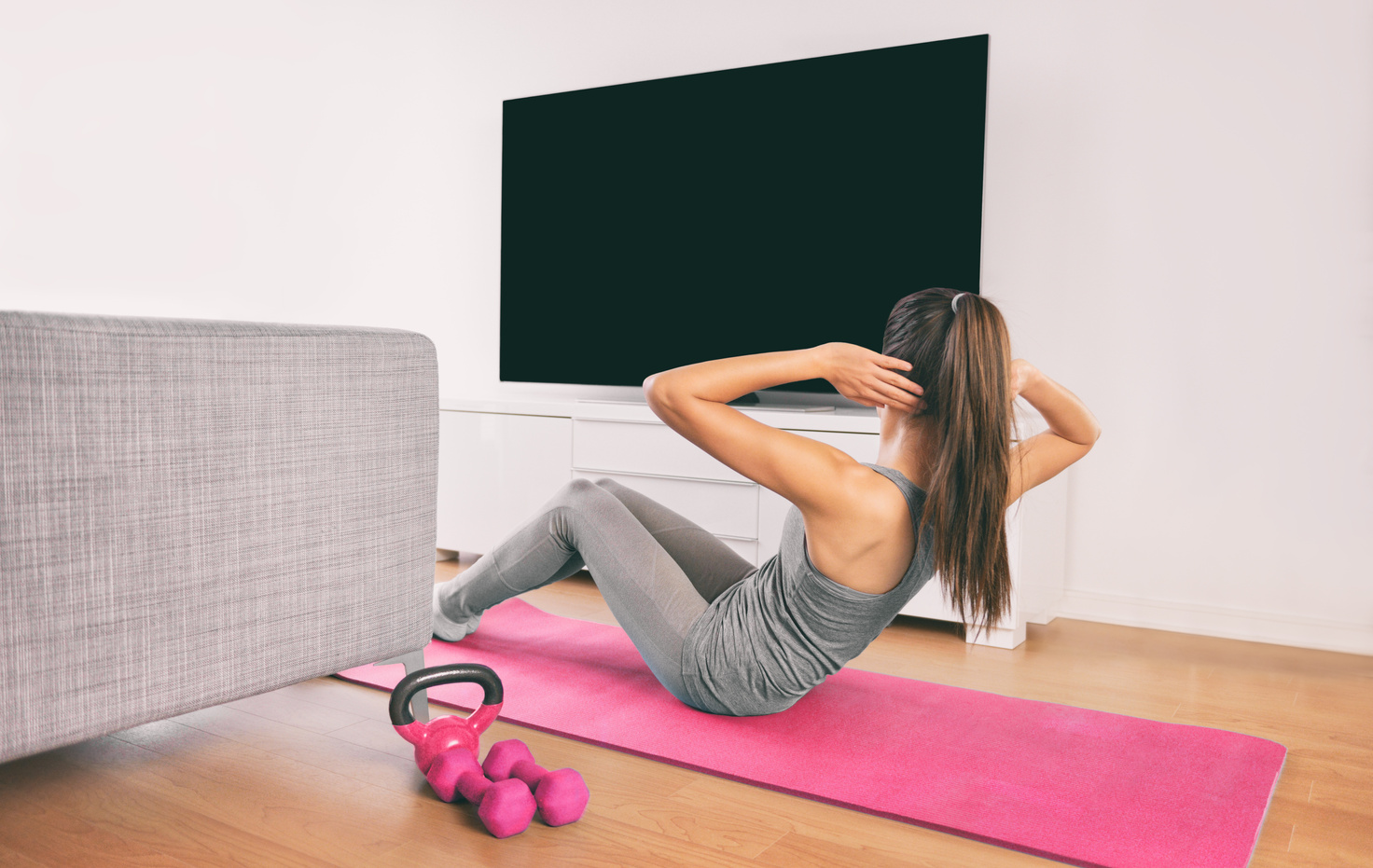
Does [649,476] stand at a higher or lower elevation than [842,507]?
lower

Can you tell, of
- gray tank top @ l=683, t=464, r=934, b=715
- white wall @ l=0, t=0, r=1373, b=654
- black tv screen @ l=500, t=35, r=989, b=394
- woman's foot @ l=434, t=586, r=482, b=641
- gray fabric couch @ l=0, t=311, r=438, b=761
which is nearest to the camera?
gray fabric couch @ l=0, t=311, r=438, b=761

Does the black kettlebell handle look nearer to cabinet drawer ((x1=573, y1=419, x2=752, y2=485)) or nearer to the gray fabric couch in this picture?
the gray fabric couch

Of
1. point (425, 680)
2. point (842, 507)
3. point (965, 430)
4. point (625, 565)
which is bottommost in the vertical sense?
point (425, 680)

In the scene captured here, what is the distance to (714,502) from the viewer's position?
2912mm

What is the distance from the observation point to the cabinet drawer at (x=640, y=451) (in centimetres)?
292

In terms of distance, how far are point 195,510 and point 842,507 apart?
2.93ft

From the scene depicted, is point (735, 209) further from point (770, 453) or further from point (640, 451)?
point (770, 453)

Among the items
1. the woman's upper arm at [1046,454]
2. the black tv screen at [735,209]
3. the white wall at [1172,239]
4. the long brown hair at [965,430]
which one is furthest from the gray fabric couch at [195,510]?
the white wall at [1172,239]

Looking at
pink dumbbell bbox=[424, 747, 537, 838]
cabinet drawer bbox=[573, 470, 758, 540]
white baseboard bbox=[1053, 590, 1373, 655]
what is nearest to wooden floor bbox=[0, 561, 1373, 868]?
A: pink dumbbell bbox=[424, 747, 537, 838]

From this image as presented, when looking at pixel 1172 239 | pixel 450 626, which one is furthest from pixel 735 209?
pixel 450 626

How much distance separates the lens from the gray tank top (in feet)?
5.16

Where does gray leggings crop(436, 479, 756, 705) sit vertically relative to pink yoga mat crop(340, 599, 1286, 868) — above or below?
above

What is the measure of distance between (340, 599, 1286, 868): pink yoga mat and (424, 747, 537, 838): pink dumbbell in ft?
1.04

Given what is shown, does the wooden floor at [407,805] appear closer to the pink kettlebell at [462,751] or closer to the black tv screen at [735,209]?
the pink kettlebell at [462,751]
